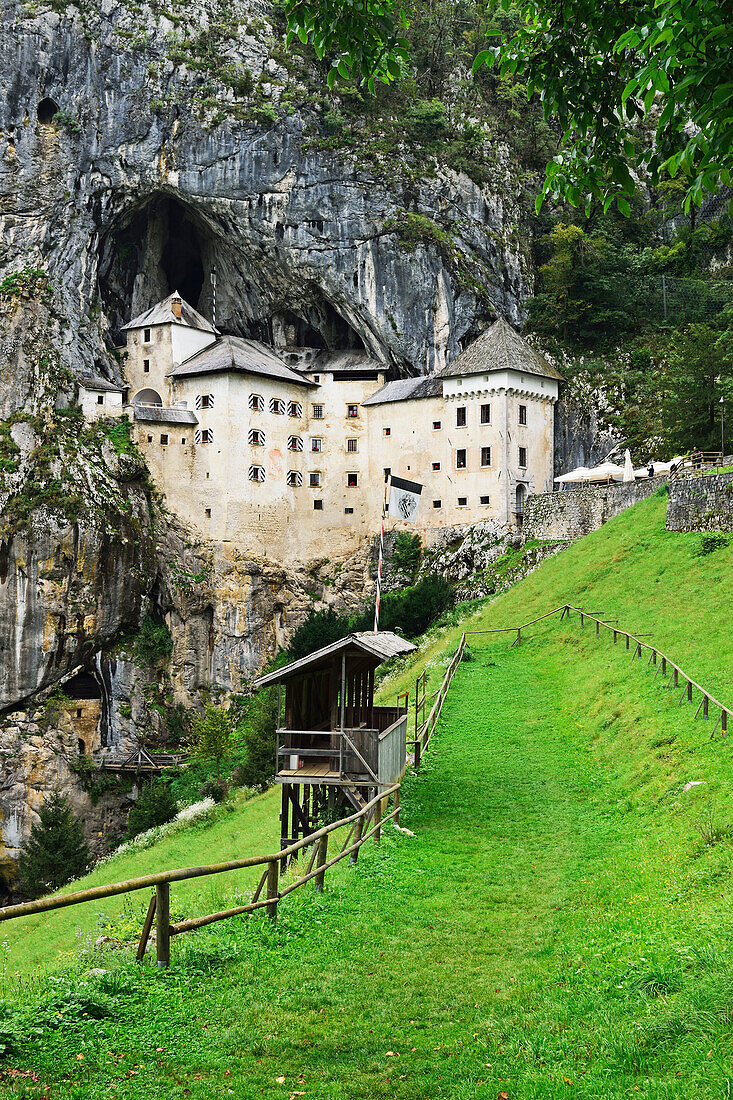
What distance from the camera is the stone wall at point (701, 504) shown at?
34.8m

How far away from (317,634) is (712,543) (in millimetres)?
21911

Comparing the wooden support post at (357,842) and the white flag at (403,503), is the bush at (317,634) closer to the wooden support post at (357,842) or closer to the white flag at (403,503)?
the white flag at (403,503)

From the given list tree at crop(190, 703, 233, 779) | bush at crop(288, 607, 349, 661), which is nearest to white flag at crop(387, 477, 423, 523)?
bush at crop(288, 607, 349, 661)

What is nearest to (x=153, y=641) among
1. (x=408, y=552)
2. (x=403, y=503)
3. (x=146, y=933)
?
(x=408, y=552)

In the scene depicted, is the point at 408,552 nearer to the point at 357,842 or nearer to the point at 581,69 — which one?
the point at 357,842

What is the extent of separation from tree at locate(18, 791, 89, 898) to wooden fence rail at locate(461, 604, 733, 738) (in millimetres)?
18500

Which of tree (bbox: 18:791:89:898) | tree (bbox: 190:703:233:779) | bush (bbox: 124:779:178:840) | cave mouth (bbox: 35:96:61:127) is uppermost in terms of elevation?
cave mouth (bbox: 35:96:61:127)

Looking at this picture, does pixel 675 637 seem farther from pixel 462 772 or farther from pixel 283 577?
pixel 283 577

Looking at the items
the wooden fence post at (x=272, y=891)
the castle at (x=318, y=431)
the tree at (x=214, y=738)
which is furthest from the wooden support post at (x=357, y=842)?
the castle at (x=318, y=431)

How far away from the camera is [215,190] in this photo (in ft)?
204

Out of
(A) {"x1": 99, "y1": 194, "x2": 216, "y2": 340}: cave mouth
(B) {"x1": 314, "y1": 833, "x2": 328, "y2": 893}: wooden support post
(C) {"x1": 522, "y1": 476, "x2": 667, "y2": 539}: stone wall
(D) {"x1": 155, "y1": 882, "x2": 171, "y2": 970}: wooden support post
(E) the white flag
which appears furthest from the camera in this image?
(A) {"x1": 99, "y1": 194, "x2": 216, "y2": 340}: cave mouth

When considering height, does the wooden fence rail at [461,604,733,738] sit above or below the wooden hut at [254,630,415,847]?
above

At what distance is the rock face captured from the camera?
61.3m

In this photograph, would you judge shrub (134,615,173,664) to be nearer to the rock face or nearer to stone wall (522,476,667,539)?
the rock face
